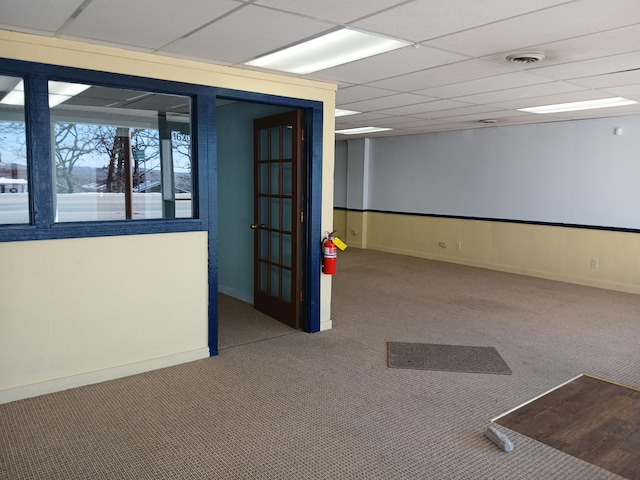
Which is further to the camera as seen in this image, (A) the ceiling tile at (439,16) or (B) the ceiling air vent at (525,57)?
(B) the ceiling air vent at (525,57)

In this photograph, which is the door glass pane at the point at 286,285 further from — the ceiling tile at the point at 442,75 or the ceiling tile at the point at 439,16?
the ceiling tile at the point at 439,16

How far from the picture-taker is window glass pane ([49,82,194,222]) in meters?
3.47

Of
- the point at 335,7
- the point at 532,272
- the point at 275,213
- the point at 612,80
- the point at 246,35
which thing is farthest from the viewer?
Answer: the point at 532,272

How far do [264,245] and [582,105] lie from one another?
4000 mm

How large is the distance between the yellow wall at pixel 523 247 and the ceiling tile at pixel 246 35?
18.4 ft

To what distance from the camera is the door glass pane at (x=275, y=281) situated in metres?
5.18

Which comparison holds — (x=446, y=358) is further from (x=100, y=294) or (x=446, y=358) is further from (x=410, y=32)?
(x=100, y=294)

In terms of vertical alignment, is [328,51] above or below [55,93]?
above

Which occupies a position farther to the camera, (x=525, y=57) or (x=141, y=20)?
(x=525, y=57)

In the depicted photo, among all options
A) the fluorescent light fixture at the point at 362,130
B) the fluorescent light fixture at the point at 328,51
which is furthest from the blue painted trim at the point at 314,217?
the fluorescent light fixture at the point at 362,130

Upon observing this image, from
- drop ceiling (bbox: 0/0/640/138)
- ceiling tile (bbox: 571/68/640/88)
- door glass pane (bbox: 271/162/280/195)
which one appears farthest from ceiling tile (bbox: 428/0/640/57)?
door glass pane (bbox: 271/162/280/195)

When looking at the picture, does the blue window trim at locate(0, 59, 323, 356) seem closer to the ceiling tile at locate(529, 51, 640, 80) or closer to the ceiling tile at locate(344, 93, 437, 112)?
the ceiling tile at locate(344, 93, 437, 112)

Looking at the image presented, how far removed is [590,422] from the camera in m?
3.01

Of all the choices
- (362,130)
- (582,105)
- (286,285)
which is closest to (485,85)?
(582,105)
